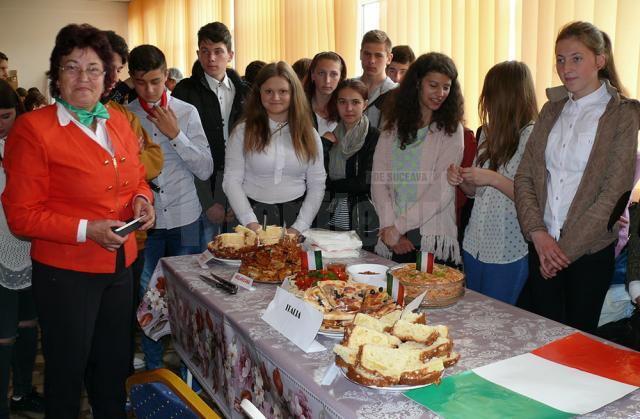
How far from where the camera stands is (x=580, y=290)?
1862 mm

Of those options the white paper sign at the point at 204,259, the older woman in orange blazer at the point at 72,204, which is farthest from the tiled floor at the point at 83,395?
Answer: the white paper sign at the point at 204,259

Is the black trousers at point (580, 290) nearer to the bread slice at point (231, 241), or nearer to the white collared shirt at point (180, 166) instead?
the bread slice at point (231, 241)

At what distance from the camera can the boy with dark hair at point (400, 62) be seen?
3.47 m

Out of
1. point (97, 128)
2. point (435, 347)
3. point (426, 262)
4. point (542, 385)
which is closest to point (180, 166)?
point (97, 128)

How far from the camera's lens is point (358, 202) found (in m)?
2.68

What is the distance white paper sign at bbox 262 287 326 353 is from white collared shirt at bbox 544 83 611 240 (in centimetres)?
105

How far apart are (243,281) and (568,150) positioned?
1.15 metres

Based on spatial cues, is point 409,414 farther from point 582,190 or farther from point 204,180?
point 204,180

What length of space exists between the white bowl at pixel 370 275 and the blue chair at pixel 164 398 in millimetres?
746

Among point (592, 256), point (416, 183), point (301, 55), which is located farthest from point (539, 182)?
point (301, 55)

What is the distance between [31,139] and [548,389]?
139 cm

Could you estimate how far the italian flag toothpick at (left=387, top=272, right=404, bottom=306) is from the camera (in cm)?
140

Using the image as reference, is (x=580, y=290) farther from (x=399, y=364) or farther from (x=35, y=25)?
(x=35, y=25)

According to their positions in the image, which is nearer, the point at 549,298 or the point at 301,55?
the point at 549,298
